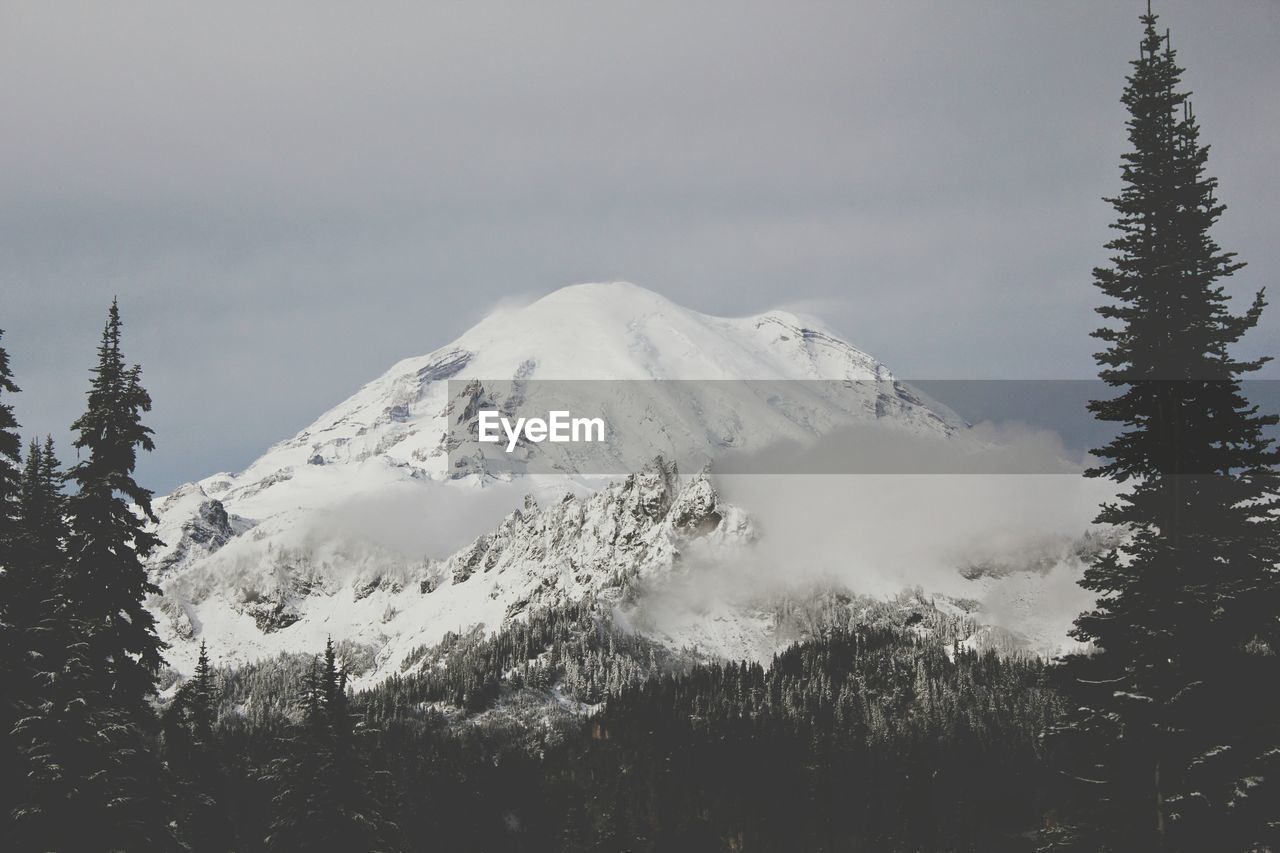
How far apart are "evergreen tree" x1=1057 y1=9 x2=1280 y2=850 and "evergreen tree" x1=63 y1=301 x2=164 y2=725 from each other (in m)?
31.1

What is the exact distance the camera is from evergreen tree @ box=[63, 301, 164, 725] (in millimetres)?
41719

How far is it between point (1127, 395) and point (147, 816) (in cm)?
3261

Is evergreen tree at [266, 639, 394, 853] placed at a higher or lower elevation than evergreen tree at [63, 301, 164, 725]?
lower

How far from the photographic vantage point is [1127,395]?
118 feet

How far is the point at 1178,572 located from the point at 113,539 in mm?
34660

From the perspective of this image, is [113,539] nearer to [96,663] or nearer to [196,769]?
[96,663]

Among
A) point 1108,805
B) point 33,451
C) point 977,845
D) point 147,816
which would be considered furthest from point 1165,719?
point 977,845

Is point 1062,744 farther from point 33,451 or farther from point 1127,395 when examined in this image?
point 33,451

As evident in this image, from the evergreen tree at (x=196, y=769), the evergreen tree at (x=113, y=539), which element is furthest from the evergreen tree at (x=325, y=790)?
the evergreen tree at (x=113, y=539)

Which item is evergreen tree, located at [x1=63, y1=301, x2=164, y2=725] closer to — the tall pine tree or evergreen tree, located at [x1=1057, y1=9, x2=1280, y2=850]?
the tall pine tree

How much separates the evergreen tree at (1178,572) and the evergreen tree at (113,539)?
1223 inches

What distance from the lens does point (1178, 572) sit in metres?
34.2

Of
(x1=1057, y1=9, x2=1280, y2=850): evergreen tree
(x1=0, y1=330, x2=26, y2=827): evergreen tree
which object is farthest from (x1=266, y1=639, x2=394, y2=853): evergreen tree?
(x1=1057, y1=9, x2=1280, y2=850): evergreen tree

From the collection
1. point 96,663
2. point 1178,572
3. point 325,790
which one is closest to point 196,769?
point 325,790
